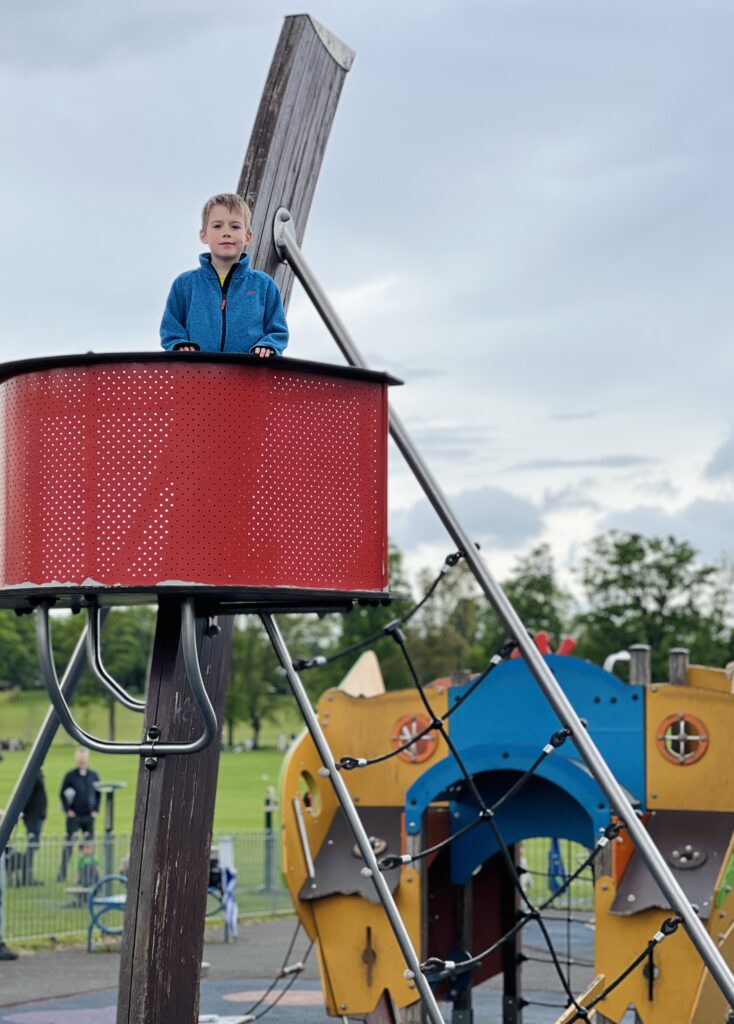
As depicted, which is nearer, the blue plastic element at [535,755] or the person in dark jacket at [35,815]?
the blue plastic element at [535,755]

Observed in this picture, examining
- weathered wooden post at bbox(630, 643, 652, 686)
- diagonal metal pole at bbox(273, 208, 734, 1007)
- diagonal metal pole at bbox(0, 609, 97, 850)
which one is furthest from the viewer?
weathered wooden post at bbox(630, 643, 652, 686)

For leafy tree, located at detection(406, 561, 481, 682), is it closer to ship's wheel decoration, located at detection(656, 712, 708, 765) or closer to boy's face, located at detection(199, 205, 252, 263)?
ship's wheel decoration, located at detection(656, 712, 708, 765)

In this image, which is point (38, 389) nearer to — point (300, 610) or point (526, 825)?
point (300, 610)

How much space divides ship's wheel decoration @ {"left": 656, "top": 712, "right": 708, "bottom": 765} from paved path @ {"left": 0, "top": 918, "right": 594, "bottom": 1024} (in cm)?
321

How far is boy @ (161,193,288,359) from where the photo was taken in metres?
4.46

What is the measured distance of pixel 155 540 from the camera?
3.91 m

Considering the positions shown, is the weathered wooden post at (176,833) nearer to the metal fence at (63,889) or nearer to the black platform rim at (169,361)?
the black platform rim at (169,361)

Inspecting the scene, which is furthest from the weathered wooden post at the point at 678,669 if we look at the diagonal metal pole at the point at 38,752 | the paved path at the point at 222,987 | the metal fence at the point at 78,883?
the diagonal metal pole at the point at 38,752

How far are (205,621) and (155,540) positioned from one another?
1397 mm

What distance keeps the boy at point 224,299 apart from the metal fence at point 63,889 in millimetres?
11357

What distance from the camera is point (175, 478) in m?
3.93

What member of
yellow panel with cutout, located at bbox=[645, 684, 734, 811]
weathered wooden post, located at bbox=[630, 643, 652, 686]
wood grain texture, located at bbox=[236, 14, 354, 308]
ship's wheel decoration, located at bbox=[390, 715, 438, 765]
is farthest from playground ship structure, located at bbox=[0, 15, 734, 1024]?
ship's wheel decoration, located at bbox=[390, 715, 438, 765]

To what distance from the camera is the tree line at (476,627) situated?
51000mm

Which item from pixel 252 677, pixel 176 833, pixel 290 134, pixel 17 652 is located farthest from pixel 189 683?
pixel 17 652
